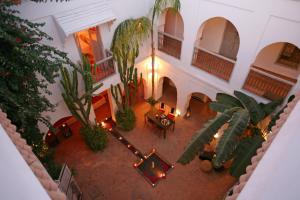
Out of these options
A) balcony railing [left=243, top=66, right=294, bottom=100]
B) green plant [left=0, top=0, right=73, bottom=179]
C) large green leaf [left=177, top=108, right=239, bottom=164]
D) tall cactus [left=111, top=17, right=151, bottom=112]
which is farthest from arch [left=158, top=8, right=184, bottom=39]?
green plant [left=0, top=0, right=73, bottom=179]

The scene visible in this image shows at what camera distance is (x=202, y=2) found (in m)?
7.14

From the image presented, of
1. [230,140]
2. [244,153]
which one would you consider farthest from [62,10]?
[244,153]

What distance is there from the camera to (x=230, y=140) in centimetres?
523

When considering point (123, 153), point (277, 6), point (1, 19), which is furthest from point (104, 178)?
point (277, 6)

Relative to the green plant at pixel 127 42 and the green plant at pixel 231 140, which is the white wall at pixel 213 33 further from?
the green plant at pixel 231 140

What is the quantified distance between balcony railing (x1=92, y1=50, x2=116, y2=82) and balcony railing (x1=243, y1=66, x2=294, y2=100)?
4.92 m

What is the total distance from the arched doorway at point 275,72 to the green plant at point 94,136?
5803 millimetres

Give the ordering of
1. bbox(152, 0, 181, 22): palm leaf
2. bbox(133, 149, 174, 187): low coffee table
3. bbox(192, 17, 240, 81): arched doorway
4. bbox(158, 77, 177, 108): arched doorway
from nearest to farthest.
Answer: bbox(152, 0, 181, 22): palm leaf, bbox(192, 17, 240, 81): arched doorway, bbox(133, 149, 174, 187): low coffee table, bbox(158, 77, 177, 108): arched doorway

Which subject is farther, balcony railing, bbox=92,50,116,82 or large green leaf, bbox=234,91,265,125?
balcony railing, bbox=92,50,116,82

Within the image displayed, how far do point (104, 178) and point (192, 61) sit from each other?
5.79m

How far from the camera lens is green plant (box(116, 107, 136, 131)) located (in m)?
9.77

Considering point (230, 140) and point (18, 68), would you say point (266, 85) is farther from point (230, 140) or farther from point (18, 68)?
point (18, 68)

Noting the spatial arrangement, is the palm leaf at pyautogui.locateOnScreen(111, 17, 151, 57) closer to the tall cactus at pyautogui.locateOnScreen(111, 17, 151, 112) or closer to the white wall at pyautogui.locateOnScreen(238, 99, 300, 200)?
the tall cactus at pyautogui.locateOnScreen(111, 17, 151, 112)

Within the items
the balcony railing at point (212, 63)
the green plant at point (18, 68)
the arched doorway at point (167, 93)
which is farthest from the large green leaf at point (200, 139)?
the arched doorway at point (167, 93)
